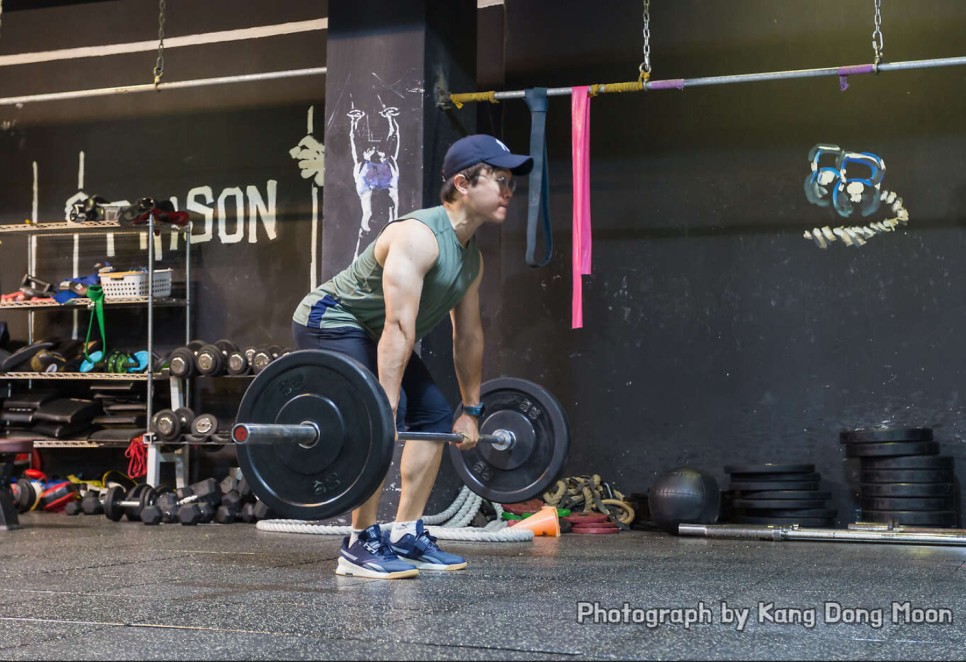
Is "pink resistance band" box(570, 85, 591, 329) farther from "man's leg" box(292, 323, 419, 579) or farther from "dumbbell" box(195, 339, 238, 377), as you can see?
"dumbbell" box(195, 339, 238, 377)

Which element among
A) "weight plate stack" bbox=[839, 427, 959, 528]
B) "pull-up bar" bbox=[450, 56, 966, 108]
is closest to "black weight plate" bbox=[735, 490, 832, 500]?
"weight plate stack" bbox=[839, 427, 959, 528]

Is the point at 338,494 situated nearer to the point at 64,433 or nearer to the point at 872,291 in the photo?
the point at 872,291

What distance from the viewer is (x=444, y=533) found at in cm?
431

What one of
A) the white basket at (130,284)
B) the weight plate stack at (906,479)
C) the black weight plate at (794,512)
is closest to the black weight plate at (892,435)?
the weight plate stack at (906,479)

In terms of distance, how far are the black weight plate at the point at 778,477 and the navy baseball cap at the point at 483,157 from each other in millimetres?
2462

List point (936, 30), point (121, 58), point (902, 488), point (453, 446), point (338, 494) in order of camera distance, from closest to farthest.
Answer: point (338, 494) → point (453, 446) → point (902, 488) → point (936, 30) → point (121, 58)

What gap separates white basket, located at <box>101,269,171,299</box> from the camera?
19.9 feet

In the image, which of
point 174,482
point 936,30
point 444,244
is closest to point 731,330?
point 936,30

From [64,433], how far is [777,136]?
418 cm

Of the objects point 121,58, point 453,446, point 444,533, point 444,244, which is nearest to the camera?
point 444,244

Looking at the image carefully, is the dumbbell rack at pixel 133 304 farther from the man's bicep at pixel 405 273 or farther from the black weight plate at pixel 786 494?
the man's bicep at pixel 405 273

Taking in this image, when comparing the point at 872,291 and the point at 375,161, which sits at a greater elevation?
the point at 375,161

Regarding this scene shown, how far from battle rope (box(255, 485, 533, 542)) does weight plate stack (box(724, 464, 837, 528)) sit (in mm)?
1140

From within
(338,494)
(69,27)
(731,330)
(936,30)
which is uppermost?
(69,27)
